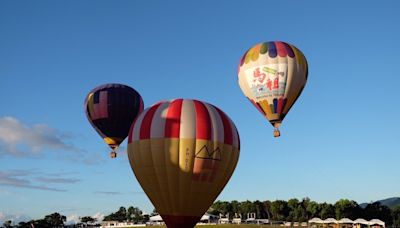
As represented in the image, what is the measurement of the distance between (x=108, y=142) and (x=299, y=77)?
2131 centimetres

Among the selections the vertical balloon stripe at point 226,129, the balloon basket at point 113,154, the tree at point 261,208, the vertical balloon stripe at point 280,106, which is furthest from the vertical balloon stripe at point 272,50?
the tree at point 261,208

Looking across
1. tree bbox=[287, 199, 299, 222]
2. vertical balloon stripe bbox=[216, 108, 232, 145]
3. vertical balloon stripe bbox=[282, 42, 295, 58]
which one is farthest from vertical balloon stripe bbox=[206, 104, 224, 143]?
tree bbox=[287, 199, 299, 222]

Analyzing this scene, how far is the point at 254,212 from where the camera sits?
142125mm

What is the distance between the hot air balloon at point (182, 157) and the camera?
2983 cm

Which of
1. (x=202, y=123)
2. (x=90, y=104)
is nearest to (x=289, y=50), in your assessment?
(x=202, y=123)

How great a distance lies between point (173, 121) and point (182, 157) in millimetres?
2449

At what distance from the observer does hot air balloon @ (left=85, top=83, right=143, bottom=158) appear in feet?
165

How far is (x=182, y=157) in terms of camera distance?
97.5 feet

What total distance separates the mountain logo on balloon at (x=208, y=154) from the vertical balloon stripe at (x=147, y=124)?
145 inches

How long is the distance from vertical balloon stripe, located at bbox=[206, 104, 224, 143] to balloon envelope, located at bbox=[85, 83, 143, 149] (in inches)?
812

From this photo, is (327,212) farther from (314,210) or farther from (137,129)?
(137,129)

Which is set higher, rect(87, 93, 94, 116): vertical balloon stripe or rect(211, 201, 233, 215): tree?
rect(87, 93, 94, 116): vertical balloon stripe

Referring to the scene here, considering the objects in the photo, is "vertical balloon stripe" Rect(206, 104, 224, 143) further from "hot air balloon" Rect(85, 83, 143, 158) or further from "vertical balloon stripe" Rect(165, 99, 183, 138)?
"hot air balloon" Rect(85, 83, 143, 158)

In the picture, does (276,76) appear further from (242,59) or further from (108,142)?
(108,142)
